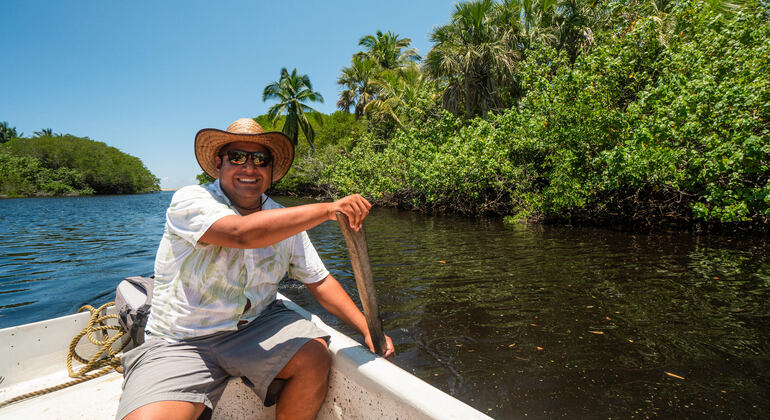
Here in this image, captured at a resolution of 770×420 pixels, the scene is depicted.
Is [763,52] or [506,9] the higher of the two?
[506,9]

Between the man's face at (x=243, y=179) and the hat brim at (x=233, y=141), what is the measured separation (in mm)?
42

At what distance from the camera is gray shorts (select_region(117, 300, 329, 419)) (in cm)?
143

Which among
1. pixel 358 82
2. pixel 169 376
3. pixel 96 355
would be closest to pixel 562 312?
pixel 169 376

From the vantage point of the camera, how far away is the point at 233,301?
1679 millimetres

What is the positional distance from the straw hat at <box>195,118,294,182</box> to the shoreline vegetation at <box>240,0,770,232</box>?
318 inches

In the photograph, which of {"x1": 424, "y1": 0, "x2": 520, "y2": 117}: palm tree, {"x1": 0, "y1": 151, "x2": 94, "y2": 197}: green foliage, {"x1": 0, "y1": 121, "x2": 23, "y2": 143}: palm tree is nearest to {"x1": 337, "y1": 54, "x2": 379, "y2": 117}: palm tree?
{"x1": 424, "y1": 0, "x2": 520, "y2": 117}: palm tree

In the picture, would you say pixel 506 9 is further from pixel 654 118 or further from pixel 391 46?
pixel 391 46

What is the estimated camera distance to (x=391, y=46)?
1137 inches

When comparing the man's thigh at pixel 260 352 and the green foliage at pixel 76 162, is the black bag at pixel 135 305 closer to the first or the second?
the man's thigh at pixel 260 352

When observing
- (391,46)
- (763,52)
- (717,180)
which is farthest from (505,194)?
(391,46)

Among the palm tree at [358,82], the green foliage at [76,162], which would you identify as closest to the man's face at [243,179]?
the palm tree at [358,82]

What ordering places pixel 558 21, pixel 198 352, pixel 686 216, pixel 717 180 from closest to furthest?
pixel 198 352 → pixel 717 180 → pixel 686 216 → pixel 558 21

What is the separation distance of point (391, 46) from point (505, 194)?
20019 millimetres

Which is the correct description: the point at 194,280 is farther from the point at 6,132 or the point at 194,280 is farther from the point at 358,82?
the point at 6,132
